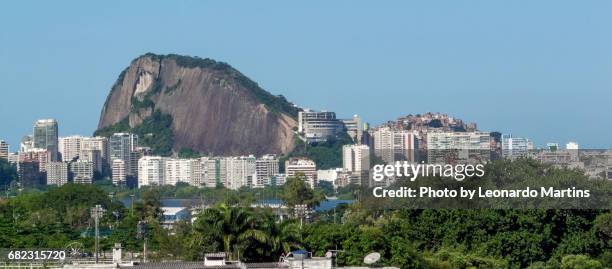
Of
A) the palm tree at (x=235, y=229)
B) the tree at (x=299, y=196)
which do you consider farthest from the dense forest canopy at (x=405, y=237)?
the tree at (x=299, y=196)

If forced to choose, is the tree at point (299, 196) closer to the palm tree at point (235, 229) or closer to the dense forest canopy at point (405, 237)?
the dense forest canopy at point (405, 237)

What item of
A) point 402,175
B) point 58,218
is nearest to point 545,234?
point 402,175

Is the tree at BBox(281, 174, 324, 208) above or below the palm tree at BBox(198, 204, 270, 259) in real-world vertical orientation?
above

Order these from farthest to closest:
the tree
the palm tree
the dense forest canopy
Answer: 1. the tree
2. the dense forest canopy
3. the palm tree

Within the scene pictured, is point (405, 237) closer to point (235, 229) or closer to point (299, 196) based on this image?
point (235, 229)

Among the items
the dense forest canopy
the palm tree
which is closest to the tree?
the dense forest canopy

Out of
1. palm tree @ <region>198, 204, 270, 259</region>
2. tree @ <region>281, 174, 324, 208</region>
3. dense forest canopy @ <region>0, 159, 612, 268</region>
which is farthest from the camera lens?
tree @ <region>281, 174, 324, 208</region>

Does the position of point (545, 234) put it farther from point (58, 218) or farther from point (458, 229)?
point (58, 218)

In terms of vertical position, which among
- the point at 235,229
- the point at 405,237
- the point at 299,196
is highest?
the point at 299,196

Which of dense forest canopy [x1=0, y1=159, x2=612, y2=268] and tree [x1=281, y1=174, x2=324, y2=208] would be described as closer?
dense forest canopy [x1=0, y1=159, x2=612, y2=268]

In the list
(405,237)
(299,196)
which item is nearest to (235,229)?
(405,237)

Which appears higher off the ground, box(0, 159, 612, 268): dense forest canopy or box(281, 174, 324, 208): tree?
box(281, 174, 324, 208): tree

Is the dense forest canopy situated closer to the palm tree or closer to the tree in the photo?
the palm tree
